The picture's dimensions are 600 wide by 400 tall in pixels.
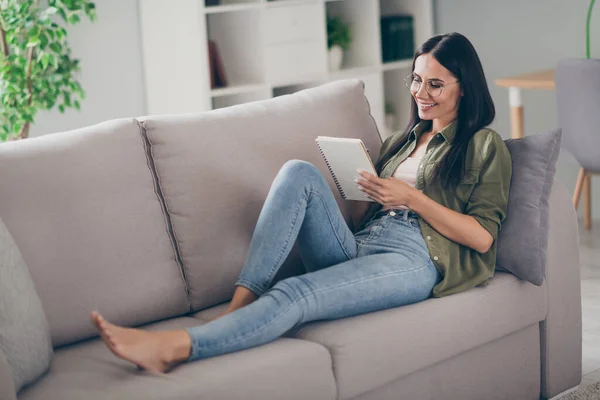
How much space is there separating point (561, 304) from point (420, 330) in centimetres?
54

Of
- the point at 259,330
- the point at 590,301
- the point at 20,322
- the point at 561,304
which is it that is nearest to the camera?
the point at 20,322

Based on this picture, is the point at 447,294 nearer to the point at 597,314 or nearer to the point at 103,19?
the point at 597,314

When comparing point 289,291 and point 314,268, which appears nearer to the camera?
point 289,291

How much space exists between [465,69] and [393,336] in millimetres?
731

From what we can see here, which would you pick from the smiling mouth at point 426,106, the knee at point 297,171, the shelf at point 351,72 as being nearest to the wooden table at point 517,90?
the shelf at point 351,72

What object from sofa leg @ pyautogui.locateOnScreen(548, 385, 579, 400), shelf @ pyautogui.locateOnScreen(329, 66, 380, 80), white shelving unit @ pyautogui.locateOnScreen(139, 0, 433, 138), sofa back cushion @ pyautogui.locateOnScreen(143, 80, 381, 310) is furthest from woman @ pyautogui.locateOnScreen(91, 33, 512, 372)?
shelf @ pyautogui.locateOnScreen(329, 66, 380, 80)

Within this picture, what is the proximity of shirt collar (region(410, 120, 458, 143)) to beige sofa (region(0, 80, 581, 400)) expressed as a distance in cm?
22

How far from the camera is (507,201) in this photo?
7.82 ft

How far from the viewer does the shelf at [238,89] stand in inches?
157

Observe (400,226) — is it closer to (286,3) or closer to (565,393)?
(565,393)

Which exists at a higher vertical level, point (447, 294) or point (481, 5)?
point (481, 5)

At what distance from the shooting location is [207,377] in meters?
1.87

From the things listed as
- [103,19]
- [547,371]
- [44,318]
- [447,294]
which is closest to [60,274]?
[44,318]

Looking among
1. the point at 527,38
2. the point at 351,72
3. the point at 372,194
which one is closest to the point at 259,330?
the point at 372,194
